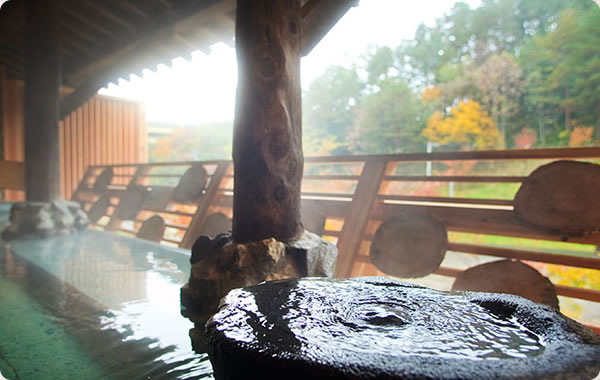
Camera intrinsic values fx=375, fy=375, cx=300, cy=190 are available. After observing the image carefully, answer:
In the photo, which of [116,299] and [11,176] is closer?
[116,299]

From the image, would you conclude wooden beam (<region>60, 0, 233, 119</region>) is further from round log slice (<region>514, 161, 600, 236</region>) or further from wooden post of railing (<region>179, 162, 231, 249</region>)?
round log slice (<region>514, 161, 600, 236</region>)

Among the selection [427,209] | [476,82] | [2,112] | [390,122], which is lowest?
[427,209]

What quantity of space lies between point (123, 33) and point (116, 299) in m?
4.45

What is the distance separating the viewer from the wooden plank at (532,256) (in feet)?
7.03

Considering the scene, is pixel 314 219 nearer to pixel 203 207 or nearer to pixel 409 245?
pixel 409 245

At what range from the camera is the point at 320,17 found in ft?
8.11

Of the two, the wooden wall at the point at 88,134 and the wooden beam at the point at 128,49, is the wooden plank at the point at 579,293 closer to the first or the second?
the wooden beam at the point at 128,49

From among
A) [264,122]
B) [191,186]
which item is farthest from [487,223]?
[191,186]

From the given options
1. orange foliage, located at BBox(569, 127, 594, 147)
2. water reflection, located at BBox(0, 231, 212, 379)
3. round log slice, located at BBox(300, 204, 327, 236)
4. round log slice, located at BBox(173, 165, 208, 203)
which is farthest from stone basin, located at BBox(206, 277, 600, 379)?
orange foliage, located at BBox(569, 127, 594, 147)

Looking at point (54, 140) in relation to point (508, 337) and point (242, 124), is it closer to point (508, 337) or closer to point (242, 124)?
point (242, 124)

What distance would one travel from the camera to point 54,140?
16.9 ft

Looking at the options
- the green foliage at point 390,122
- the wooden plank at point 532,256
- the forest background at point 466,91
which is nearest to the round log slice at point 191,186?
the wooden plank at point 532,256

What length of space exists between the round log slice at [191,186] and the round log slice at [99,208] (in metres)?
2.79

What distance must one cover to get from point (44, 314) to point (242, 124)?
5.12 feet
